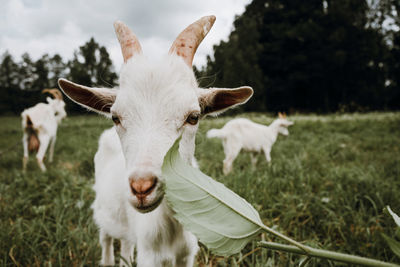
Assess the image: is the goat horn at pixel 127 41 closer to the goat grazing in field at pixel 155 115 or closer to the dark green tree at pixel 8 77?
the goat grazing in field at pixel 155 115

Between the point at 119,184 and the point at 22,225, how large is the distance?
68.0 inches

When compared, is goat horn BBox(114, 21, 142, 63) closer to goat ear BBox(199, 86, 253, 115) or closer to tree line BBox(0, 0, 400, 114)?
goat ear BBox(199, 86, 253, 115)

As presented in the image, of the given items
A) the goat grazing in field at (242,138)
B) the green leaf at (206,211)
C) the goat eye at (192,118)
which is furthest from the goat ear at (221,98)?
the goat grazing in field at (242,138)

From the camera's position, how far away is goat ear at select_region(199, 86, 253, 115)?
1.44 metres

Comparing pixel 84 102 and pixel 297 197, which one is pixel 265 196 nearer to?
pixel 297 197

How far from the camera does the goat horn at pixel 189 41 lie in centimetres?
146

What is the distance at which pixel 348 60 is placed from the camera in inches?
989

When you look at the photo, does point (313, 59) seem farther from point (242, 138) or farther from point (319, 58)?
point (242, 138)

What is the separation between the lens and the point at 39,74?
40.9 m

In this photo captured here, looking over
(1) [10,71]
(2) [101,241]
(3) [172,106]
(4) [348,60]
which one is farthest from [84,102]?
(1) [10,71]

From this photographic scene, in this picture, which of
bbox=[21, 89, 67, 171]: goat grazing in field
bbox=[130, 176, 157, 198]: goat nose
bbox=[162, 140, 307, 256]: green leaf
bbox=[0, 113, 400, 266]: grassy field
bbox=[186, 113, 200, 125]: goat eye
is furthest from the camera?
bbox=[21, 89, 67, 171]: goat grazing in field

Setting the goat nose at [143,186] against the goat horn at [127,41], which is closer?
the goat nose at [143,186]

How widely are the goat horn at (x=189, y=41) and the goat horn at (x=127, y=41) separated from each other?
240 millimetres

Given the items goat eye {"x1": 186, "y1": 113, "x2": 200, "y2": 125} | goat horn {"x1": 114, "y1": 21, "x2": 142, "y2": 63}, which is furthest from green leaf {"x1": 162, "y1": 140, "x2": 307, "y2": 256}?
goat horn {"x1": 114, "y1": 21, "x2": 142, "y2": 63}
